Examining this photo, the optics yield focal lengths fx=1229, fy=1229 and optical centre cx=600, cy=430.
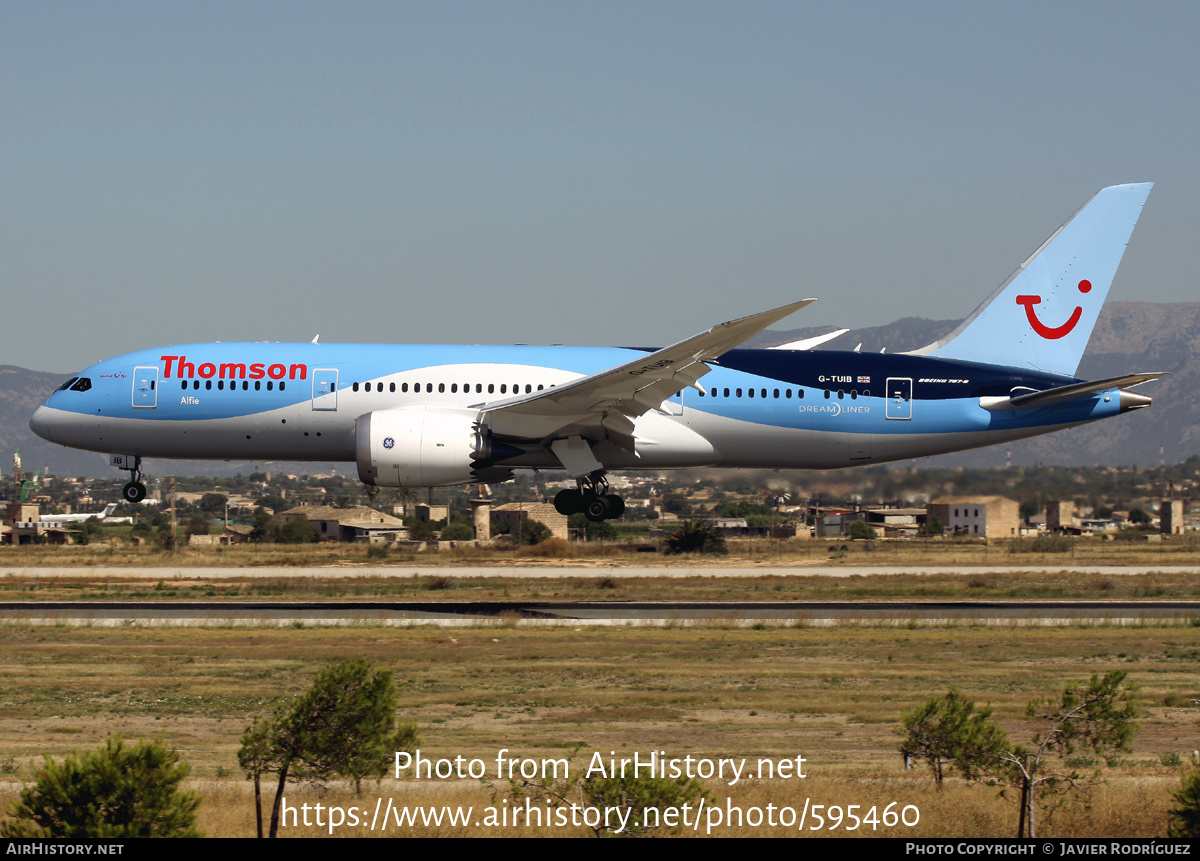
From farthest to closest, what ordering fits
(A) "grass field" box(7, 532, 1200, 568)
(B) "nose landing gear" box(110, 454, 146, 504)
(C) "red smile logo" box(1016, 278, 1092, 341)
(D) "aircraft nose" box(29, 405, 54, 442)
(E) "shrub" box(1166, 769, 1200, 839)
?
(A) "grass field" box(7, 532, 1200, 568)
(C) "red smile logo" box(1016, 278, 1092, 341)
(B) "nose landing gear" box(110, 454, 146, 504)
(D) "aircraft nose" box(29, 405, 54, 442)
(E) "shrub" box(1166, 769, 1200, 839)

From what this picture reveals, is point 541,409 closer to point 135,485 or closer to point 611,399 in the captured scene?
point 611,399

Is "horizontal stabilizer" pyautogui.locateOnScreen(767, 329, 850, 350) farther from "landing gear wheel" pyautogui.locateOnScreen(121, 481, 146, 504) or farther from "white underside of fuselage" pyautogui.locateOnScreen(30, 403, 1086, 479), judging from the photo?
"landing gear wheel" pyautogui.locateOnScreen(121, 481, 146, 504)

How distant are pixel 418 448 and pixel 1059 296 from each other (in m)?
19.4

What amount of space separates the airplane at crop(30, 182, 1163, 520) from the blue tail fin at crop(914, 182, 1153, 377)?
3.73ft

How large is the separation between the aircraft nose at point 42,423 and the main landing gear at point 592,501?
545 inches

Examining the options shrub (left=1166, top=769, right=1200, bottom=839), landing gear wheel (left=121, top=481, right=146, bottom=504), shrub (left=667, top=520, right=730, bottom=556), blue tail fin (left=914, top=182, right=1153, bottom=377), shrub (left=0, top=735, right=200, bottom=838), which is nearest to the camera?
shrub (left=0, top=735, right=200, bottom=838)

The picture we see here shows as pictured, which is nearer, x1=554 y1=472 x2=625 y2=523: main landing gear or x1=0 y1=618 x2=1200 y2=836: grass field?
x1=0 y1=618 x2=1200 y2=836: grass field

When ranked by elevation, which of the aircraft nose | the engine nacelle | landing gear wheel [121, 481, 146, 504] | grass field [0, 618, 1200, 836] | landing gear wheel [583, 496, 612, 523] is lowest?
grass field [0, 618, 1200, 836]

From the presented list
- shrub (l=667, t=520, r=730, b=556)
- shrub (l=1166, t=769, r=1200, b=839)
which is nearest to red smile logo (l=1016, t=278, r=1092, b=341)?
shrub (l=1166, t=769, r=1200, b=839)

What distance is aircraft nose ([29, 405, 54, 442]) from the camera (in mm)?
33031

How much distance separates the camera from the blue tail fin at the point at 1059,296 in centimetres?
3531

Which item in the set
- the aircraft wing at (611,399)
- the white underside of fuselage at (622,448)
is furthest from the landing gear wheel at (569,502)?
the aircraft wing at (611,399)

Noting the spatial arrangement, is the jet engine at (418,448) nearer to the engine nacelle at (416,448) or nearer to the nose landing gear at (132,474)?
the engine nacelle at (416,448)

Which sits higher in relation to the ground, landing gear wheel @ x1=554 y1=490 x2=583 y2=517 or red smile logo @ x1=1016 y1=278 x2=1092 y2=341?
red smile logo @ x1=1016 y1=278 x2=1092 y2=341
